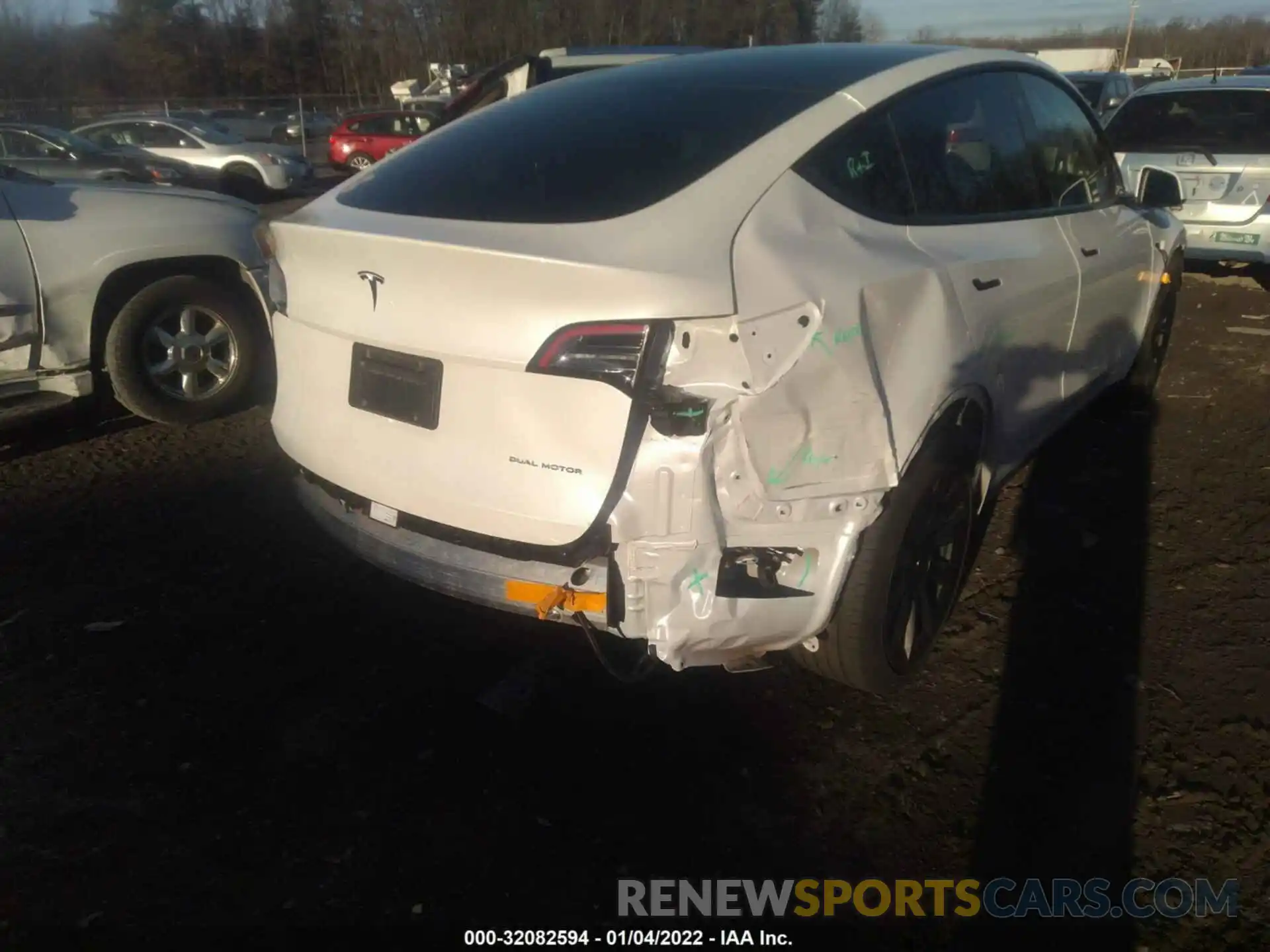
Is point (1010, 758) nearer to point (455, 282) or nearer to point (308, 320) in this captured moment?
point (455, 282)

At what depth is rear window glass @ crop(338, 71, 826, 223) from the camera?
2.54 meters

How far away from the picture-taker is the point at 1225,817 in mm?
2520

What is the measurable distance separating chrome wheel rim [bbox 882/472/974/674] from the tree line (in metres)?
41.4

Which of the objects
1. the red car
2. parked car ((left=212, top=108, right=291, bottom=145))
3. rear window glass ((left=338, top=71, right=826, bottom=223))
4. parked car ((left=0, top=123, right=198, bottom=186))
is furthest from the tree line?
rear window glass ((left=338, top=71, right=826, bottom=223))

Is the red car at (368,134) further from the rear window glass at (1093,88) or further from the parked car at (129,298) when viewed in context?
the parked car at (129,298)

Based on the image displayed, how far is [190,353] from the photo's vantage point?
531cm

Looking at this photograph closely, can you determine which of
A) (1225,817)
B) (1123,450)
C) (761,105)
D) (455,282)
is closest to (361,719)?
(455,282)

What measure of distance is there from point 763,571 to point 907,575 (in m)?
0.58

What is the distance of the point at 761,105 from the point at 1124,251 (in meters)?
2.10

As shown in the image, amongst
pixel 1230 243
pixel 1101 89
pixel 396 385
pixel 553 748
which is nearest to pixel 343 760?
pixel 553 748

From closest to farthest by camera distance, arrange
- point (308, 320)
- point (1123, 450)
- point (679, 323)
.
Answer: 1. point (679, 323)
2. point (308, 320)
3. point (1123, 450)

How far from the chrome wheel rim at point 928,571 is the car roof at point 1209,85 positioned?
263 inches

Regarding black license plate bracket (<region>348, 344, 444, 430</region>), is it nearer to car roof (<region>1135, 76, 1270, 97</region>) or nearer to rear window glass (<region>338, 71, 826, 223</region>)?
rear window glass (<region>338, 71, 826, 223</region>)

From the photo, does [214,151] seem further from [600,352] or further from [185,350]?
[600,352]
